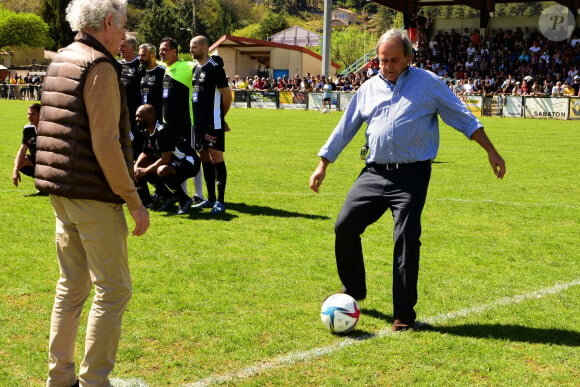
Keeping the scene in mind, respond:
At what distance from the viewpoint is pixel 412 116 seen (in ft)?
17.1

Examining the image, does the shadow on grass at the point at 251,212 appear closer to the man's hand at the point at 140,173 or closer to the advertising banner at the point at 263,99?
the man's hand at the point at 140,173

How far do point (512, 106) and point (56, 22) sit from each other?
79.9 meters

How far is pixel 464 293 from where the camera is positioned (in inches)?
241

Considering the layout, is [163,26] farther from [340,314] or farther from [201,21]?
[340,314]

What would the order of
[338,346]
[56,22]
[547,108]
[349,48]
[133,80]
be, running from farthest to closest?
1. [349,48]
2. [56,22]
3. [547,108]
4. [133,80]
5. [338,346]

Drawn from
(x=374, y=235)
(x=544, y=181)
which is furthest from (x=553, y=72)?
(x=374, y=235)

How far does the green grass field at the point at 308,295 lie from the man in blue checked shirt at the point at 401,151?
51cm

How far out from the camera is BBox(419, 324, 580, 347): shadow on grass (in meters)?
5.03

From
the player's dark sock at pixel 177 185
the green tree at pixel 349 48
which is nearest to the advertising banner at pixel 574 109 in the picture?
the player's dark sock at pixel 177 185

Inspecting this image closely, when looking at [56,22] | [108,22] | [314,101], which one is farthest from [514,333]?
[56,22]

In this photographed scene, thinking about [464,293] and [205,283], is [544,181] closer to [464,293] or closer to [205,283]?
[464,293]

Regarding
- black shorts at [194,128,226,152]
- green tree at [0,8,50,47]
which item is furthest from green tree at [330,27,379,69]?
black shorts at [194,128,226,152]

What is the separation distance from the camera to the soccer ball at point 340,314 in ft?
16.6

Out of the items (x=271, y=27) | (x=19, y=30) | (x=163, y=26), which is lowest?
(x=19, y=30)
